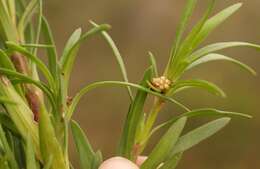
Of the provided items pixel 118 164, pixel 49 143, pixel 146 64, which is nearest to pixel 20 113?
pixel 49 143

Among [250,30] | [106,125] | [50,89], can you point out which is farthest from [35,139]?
[250,30]

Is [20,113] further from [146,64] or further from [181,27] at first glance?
[146,64]

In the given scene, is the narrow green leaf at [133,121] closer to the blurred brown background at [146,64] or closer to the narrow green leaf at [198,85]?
the narrow green leaf at [198,85]

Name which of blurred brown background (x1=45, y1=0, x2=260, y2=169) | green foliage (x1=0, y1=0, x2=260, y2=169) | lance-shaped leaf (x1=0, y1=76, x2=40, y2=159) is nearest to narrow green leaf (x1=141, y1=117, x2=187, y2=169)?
green foliage (x1=0, y1=0, x2=260, y2=169)

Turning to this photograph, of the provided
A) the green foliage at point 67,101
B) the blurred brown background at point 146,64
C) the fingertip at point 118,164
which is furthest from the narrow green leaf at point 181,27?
the blurred brown background at point 146,64

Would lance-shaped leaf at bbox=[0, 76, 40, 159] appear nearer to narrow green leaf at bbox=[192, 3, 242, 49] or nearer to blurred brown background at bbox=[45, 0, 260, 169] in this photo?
narrow green leaf at bbox=[192, 3, 242, 49]

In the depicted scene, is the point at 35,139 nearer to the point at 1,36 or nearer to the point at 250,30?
the point at 1,36

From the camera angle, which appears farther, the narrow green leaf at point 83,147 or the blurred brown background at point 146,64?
the blurred brown background at point 146,64
